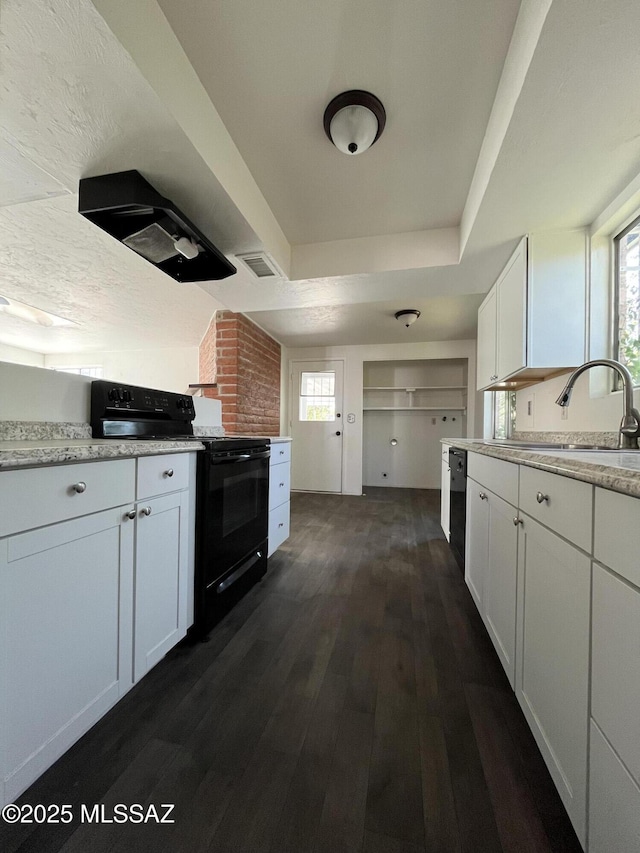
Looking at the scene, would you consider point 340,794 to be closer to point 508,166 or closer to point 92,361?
point 508,166

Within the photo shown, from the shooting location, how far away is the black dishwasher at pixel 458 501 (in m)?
2.06

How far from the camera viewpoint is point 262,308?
287cm

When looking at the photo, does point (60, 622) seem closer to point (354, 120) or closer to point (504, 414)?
point (354, 120)

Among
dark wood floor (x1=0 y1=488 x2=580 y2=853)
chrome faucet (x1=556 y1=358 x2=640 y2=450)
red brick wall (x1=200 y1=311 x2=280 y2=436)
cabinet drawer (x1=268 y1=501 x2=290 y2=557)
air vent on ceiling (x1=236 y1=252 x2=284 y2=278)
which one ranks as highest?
air vent on ceiling (x1=236 y1=252 x2=284 y2=278)

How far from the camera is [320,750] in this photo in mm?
965

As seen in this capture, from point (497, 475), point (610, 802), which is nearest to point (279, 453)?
point (497, 475)

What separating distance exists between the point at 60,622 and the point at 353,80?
203cm

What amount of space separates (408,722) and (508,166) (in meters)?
2.09

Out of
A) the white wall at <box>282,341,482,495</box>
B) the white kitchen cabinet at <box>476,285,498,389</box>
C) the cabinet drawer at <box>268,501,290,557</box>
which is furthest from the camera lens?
the white wall at <box>282,341,482,495</box>

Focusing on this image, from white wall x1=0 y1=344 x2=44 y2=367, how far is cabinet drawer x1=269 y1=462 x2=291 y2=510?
528cm

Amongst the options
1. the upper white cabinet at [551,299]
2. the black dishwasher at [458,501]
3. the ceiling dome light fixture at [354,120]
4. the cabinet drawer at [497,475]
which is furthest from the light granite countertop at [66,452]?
the upper white cabinet at [551,299]

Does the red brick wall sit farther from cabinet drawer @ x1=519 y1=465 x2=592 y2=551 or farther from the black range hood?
cabinet drawer @ x1=519 y1=465 x2=592 y2=551

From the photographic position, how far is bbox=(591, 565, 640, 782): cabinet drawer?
54cm

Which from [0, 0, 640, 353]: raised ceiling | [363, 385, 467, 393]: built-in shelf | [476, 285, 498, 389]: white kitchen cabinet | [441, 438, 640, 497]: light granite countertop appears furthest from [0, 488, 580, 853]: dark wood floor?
[363, 385, 467, 393]: built-in shelf
